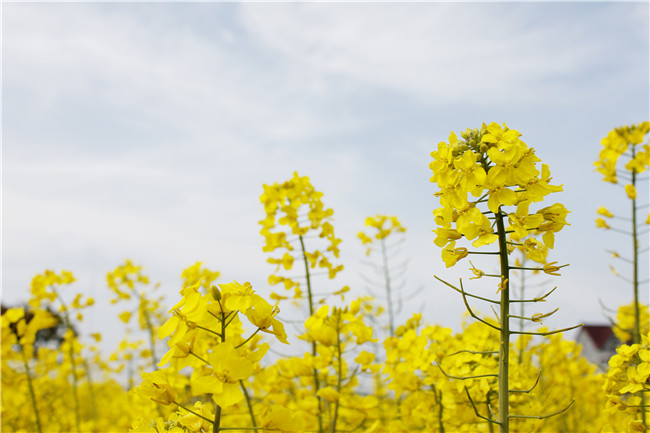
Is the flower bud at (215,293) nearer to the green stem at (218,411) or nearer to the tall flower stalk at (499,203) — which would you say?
the green stem at (218,411)

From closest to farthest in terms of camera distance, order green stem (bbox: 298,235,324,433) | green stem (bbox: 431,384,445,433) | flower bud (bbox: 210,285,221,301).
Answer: flower bud (bbox: 210,285,221,301), green stem (bbox: 431,384,445,433), green stem (bbox: 298,235,324,433)

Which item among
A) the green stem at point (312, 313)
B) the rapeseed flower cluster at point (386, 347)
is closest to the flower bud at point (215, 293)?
the rapeseed flower cluster at point (386, 347)

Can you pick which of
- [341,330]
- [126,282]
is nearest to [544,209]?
[341,330]

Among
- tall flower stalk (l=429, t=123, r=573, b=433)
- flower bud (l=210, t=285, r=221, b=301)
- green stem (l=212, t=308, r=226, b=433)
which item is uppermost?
tall flower stalk (l=429, t=123, r=573, b=433)

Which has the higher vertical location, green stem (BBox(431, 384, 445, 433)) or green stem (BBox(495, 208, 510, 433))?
green stem (BBox(495, 208, 510, 433))

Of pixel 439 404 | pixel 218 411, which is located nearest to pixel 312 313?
pixel 439 404

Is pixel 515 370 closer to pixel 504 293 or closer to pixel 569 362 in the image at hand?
pixel 504 293

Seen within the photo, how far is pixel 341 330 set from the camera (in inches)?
123

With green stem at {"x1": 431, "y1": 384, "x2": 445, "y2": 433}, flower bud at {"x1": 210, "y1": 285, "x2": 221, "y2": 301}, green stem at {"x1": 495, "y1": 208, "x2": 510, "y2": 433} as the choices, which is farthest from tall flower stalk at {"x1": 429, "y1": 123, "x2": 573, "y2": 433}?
green stem at {"x1": 431, "y1": 384, "x2": 445, "y2": 433}

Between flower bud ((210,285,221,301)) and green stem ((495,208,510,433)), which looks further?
green stem ((495,208,510,433))

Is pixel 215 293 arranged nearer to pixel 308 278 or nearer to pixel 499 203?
pixel 499 203

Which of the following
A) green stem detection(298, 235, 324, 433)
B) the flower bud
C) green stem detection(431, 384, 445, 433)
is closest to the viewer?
the flower bud

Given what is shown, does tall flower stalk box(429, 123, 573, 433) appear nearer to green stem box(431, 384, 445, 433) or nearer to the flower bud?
the flower bud

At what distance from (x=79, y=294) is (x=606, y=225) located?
500 centimetres
